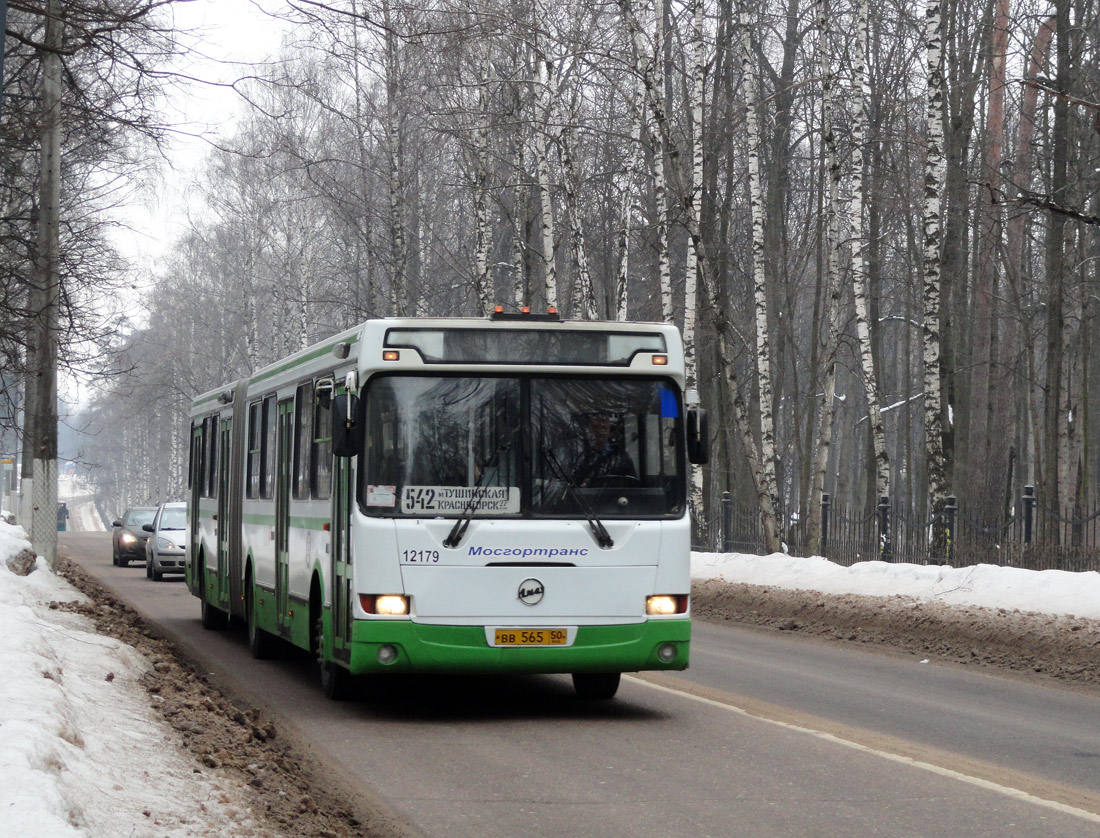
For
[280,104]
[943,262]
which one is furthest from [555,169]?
[280,104]

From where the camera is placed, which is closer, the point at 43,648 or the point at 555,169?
the point at 43,648

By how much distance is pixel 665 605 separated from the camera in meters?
11.0

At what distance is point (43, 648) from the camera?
10.9 m

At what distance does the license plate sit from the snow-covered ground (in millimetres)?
2386

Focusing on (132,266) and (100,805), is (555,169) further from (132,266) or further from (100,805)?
(100,805)

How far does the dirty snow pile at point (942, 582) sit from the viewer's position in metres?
16.3

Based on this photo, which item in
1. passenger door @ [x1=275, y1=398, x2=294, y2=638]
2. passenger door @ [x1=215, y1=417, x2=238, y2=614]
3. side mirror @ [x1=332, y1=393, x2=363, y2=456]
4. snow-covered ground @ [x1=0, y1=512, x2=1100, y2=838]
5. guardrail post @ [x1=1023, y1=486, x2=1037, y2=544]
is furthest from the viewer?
guardrail post @ [x1=1023, y1=486, x2=1037, y2=544]

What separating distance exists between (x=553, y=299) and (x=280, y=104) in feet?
91.4

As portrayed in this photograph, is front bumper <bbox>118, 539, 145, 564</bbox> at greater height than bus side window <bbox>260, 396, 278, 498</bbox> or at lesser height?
lesser

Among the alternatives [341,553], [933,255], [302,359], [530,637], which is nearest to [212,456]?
[302,359]

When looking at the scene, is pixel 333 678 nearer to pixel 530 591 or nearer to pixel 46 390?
pixel 530 591

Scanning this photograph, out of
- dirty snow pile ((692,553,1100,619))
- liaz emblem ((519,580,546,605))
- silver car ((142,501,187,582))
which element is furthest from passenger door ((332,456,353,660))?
silver car ((142,501,187,582))

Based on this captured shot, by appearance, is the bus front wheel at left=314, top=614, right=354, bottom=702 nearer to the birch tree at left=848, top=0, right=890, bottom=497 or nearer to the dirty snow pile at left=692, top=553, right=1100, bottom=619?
the dirty snow pile at left=692, top=553, right=1100, bottom=619

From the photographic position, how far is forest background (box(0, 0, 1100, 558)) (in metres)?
21.7
